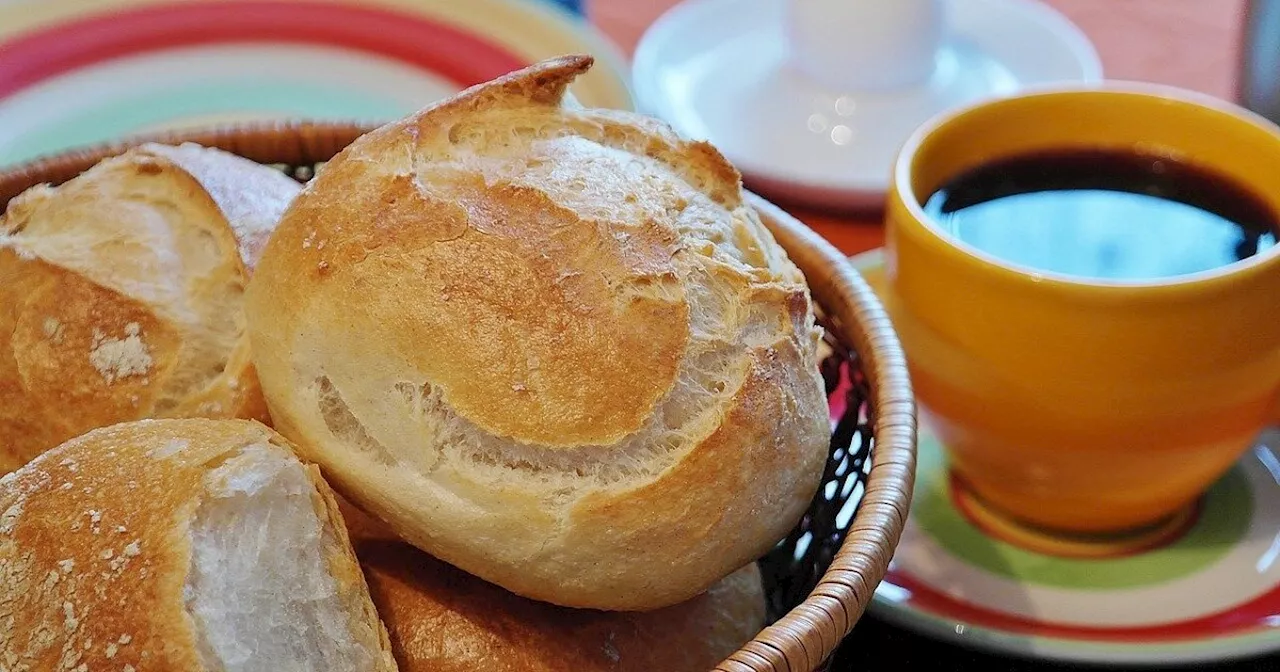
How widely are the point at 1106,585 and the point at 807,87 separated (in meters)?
0.74

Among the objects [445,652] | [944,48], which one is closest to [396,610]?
[445,652]

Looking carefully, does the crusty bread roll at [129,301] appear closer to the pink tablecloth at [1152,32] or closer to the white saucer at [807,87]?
the white saucer at [807,87]

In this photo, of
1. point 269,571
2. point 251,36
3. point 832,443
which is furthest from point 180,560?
point 251,36

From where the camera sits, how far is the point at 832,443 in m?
0.84

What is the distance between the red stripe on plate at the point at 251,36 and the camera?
1357 mm

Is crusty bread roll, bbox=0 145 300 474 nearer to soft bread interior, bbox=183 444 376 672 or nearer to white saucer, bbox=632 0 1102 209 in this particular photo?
soft bread interior, bbox=183 444 376 672

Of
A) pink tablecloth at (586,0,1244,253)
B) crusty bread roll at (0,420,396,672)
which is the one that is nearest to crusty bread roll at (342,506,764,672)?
crusty bread roll at (0,420,396,672)

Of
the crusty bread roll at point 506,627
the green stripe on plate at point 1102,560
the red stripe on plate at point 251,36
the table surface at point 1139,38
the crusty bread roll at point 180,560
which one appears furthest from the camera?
the red stripe on plate at point 251,36

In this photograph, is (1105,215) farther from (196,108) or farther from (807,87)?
(196,108)

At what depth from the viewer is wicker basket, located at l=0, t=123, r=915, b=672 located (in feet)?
1.98

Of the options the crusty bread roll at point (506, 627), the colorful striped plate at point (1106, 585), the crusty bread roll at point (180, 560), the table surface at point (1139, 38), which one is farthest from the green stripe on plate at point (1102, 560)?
the crusty bread roll at point (180, 560)

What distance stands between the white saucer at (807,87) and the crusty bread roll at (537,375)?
0.59 metres

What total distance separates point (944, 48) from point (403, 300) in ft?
3.53

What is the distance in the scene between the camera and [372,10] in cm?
143
